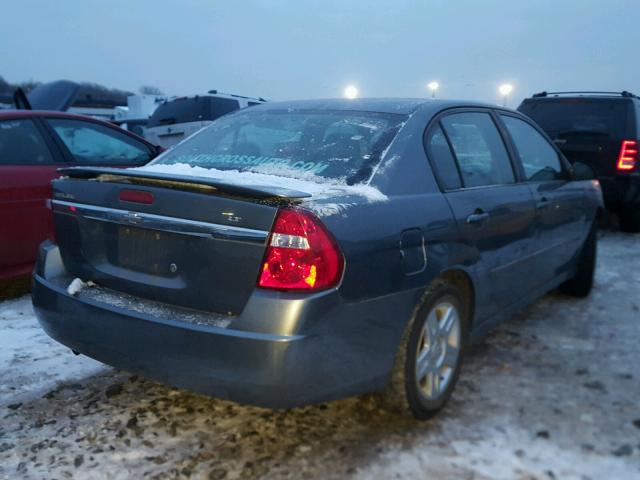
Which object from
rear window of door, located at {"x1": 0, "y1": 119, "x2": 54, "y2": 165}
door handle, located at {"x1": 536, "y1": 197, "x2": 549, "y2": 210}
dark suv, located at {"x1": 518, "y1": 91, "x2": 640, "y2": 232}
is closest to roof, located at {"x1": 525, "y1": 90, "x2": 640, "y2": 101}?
dark suv, located at {"x1": 518, "y1": 91, "x2": 640, "y2": 232}

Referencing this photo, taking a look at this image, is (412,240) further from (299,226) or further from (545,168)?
(545,168)

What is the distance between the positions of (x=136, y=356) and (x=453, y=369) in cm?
151

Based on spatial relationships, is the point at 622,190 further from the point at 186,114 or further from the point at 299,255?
the point at 186,114

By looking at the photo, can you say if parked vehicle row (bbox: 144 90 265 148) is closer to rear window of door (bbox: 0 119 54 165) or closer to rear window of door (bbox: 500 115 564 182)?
rear window of door (bbox: 0 119 54 165)

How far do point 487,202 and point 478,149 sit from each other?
0.39m

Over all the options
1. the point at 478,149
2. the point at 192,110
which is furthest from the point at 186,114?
the point at 478,149

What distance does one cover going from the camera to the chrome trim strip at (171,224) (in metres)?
2.21

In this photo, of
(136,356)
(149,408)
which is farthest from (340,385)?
(149,408)

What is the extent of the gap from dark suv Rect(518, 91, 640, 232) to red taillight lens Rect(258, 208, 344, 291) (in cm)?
614

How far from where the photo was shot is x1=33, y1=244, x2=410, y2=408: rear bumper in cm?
217

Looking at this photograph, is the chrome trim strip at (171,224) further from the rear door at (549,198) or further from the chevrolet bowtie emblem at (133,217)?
the rear door at (549,198)

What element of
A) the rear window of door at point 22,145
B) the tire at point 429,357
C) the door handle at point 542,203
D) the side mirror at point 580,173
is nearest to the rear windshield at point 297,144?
the tire at point 429,357

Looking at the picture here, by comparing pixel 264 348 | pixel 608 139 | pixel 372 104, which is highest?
pixel 372 104

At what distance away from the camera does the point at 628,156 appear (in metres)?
7.20
